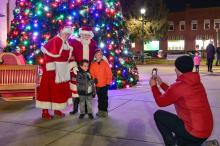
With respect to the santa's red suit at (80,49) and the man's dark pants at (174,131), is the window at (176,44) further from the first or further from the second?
the man's dark pants at (174,131)

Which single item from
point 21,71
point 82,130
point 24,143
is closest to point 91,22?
point 21,71

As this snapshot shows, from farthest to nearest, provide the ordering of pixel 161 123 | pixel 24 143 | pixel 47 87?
pixel 47 87 → pixel 24 143 → pixel 161 123

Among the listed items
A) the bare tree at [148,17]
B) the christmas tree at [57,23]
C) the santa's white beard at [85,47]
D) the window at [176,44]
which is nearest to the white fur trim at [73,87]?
the santa's white beard at [85,47]

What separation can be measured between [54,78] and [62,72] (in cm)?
20

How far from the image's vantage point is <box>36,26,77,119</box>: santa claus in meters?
7.66

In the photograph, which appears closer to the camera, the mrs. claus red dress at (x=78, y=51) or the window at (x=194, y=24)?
the mrs. claus red dress at (x=78, y=51)

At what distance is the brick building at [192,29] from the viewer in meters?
59.1

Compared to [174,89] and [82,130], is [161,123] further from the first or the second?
[82,130]

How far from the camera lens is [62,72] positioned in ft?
25.4

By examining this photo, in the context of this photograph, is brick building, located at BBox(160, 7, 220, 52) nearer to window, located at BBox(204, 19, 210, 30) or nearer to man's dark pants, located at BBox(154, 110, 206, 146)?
window, located at BBox(204, 19, 210, 30)

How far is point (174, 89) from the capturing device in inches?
179

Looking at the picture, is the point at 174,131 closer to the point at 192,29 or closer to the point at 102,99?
the point at 102,99

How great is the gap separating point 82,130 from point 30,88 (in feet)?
11.3

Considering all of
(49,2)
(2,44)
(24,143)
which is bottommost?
(24,143)
